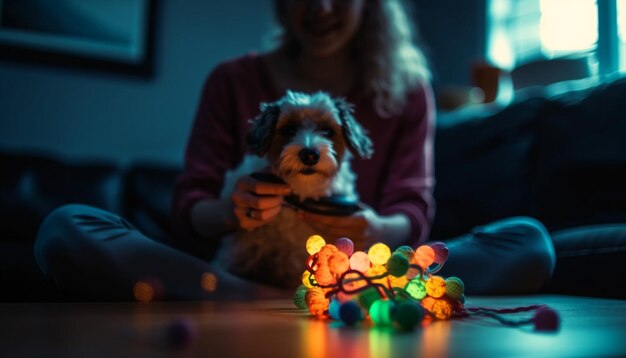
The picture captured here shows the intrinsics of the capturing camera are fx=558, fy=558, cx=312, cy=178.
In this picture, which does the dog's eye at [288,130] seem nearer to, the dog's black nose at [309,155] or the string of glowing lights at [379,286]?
the dog's black nose at [309,155]

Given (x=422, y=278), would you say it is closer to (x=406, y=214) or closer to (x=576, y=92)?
(x=406, y=214)

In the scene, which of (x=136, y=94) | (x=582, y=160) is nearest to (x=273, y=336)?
(x=582, y=160)

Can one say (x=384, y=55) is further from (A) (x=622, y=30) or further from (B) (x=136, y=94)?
(B) (x=136, y=94)

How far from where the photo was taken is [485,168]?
7.32 feet

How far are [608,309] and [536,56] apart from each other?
2.50m

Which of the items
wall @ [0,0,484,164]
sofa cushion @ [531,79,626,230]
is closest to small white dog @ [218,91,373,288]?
sofa cushion @ [531,79,626,230]

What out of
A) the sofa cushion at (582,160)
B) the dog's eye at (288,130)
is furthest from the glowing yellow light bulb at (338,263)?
the sofa cushion at (582,160)

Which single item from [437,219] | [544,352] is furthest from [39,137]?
[544,352]

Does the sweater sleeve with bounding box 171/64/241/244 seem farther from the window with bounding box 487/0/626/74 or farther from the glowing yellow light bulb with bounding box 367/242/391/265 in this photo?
the window with bounding box 487/0/626/74

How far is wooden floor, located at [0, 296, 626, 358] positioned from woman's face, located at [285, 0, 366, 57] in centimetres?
94

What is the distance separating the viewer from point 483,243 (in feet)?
4.68

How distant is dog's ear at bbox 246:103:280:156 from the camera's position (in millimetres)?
1258

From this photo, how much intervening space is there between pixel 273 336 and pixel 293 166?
529mm

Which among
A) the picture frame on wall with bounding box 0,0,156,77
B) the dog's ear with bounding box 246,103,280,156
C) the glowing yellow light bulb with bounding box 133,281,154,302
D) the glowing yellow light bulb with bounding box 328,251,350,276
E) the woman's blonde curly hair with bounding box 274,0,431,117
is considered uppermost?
the picture frame on wall with bounding box 0,0,156,77
